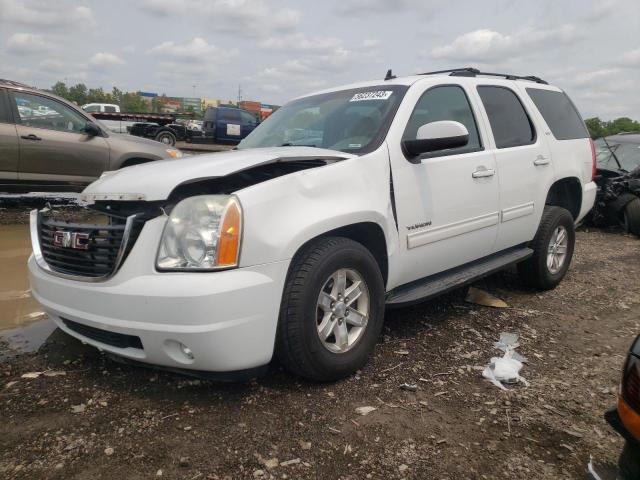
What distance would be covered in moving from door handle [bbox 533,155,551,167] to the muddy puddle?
13.0ft

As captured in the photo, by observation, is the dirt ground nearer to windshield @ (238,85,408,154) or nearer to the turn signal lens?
the turn signal lens

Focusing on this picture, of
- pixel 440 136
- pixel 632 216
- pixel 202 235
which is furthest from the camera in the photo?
pixel 632 216

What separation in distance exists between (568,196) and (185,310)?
4228 millimetres

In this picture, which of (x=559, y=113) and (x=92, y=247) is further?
(x=559, y=113)

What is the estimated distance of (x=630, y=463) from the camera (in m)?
1.44

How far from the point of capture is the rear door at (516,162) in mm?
3975

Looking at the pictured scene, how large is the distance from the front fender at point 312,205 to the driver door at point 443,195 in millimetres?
163

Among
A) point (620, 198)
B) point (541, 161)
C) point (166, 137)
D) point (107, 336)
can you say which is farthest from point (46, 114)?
point (166, 137)

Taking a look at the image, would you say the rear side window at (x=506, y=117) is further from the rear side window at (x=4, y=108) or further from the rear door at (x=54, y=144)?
the rear side window at (x=4, y=108)

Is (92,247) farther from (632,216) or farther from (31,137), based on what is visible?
(632,216)

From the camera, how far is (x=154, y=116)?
848 inches

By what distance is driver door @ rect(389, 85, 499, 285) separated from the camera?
10.4 feet

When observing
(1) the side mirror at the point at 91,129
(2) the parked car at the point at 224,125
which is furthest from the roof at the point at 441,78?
(2) the parked car at the point at 224,125

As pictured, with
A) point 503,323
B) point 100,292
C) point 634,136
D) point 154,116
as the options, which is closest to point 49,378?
point 100,292
